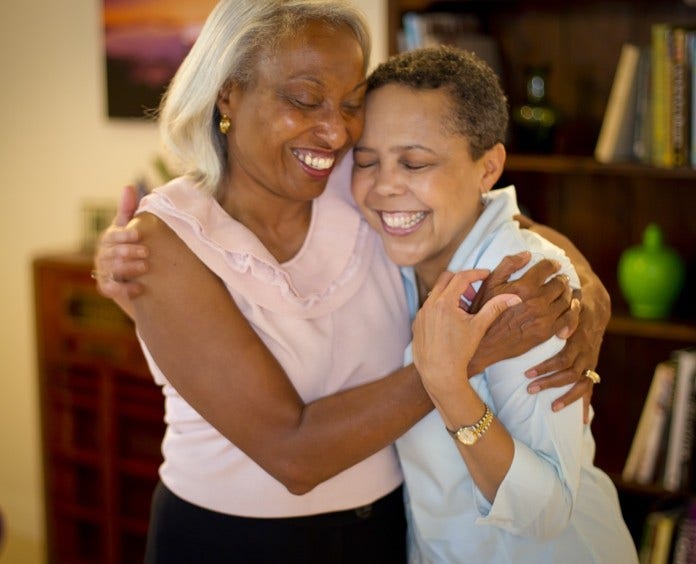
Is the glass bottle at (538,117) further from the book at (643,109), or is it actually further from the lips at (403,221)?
the lips at (403,221)

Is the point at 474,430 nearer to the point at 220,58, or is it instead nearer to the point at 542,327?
the point at 542,327

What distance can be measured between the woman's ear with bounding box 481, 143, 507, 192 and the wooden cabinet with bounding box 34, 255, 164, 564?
1860 millimetres

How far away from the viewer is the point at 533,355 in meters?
1.54

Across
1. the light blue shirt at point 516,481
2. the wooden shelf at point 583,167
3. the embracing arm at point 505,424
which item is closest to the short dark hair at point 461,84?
the light blue shirt at point 516,481

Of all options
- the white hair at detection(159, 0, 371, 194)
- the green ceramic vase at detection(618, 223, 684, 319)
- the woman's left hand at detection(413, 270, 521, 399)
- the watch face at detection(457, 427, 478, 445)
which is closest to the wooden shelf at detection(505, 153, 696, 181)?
the green ceramic vase at detection(618, 223, 684, 319)

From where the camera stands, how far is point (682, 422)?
2662 millimetres

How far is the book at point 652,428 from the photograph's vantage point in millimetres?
2678

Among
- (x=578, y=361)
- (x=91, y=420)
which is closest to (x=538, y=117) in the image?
(x=578, y=361)

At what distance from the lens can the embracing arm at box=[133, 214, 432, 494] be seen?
1.54 metres

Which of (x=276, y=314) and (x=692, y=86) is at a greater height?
(x=692, y=86)

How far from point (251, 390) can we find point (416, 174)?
44 cm

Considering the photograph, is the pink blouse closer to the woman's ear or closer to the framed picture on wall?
the woman's ear

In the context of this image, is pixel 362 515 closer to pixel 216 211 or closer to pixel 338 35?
pixel 216 211

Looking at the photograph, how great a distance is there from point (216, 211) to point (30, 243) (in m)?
2.55
